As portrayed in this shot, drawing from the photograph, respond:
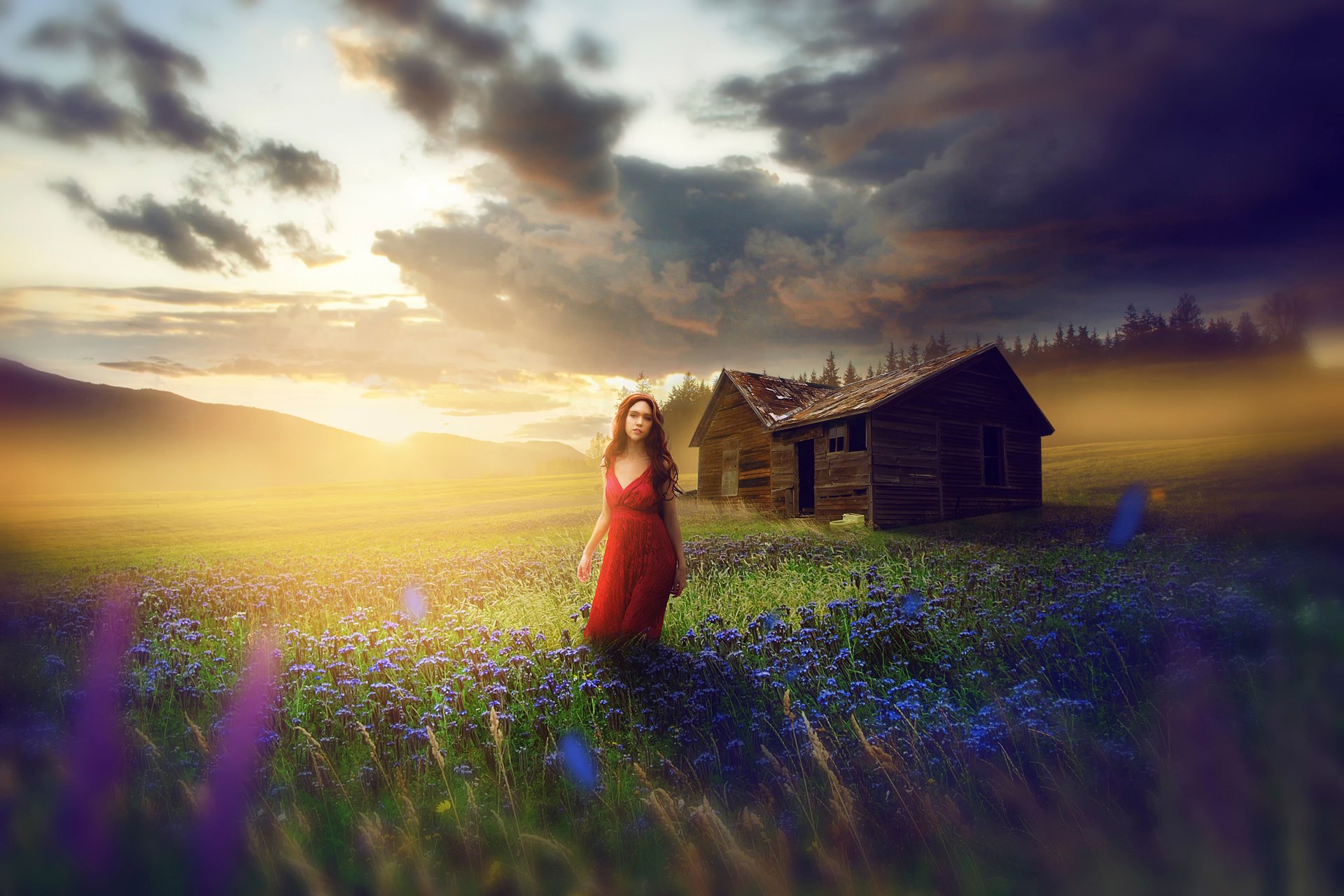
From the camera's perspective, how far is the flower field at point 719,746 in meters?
2.36

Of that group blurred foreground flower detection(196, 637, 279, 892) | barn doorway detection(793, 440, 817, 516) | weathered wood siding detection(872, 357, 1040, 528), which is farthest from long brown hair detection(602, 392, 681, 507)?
barn doorway detection(793, 440, 817, 516)

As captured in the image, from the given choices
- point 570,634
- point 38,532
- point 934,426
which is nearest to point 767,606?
point 570,634

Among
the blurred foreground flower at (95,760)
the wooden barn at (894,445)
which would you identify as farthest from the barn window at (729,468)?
the blurred foreground flower at (95,760)

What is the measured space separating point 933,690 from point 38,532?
72.0ft

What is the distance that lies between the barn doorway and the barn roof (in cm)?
119

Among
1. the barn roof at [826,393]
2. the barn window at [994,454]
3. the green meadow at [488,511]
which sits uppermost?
the barn roof at [826,393]

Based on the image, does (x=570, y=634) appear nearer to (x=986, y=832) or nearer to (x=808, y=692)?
(x=808, y=692)

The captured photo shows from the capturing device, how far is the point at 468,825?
107 inches

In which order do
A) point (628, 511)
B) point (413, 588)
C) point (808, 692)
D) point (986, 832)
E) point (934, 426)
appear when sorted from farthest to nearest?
point (934, 426) → point (413, 588) → point (628, 511) → point (808, 692) → point (986, 832)

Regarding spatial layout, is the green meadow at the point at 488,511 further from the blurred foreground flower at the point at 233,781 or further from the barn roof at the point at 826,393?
the blurred foreground flower at the point at 233,781

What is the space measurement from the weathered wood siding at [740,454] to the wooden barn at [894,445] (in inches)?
2.2

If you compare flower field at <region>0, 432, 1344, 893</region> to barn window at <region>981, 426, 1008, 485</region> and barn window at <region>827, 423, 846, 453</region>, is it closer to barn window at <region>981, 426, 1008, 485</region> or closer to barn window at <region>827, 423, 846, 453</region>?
barn window at <region>827, 423, 846, 453</region>

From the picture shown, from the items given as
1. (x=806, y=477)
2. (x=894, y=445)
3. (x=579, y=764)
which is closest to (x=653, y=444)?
(x=579, y=764)

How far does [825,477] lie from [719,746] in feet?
55.7
